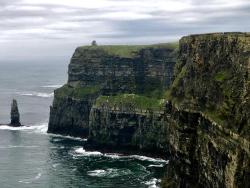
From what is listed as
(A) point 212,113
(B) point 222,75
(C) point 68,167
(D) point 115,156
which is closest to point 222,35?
(B) point 222,75

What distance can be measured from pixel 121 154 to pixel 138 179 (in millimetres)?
32501

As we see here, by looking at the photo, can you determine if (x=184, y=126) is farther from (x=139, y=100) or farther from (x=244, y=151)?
(x=139, y=100)

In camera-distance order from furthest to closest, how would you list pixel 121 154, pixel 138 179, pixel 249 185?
1. pixel 121 154
2. pixel 138 179
3. pixel 249 185

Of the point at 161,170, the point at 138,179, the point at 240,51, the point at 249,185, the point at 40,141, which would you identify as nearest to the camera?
the point at 249,185

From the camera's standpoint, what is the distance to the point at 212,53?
106 metres

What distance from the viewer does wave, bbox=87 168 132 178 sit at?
144375 mm

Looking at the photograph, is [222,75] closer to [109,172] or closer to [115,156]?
[109,172]

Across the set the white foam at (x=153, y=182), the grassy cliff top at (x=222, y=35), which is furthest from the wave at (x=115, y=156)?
the grassy cliff top at (x=222, y=35)

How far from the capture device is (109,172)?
14775 cm

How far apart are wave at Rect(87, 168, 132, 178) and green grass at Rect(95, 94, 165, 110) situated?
103ft

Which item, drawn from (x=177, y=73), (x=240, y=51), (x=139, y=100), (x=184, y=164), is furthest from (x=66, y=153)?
(x=240, y=51)

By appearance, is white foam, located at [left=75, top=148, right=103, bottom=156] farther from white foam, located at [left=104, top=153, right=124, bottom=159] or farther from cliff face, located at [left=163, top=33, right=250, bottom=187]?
cliff face, located at [left=163, top=33, right=250, bottom=187]

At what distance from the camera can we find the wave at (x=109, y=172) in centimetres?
14438

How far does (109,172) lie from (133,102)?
36.2 metres
